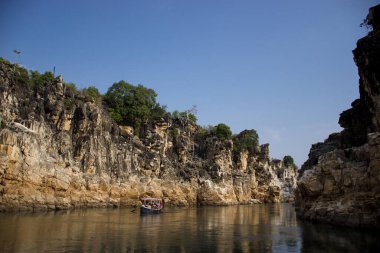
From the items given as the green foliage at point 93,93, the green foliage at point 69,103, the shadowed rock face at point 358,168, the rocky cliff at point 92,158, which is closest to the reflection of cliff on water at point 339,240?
the shadowed rock face at point 358,168

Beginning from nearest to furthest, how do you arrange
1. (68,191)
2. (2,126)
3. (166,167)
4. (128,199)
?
(2,126) → (68,191) → (128,199) → (166,167)

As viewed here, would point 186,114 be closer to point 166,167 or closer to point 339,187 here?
point 166,167

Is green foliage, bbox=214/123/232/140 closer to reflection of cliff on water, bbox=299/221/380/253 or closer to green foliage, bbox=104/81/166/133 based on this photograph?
green foliage, bbox=104/81/166/133

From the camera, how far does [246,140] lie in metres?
99.6

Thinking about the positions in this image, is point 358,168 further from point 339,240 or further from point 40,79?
point 40,79

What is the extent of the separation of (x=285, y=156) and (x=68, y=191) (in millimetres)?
113749

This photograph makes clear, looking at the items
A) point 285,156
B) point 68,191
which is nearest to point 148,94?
point 68,191

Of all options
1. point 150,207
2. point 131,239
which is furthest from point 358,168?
point 150,207

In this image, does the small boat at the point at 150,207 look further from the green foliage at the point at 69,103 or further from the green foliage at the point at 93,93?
the green foliage at the point at 93,93

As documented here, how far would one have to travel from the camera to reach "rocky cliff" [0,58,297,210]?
4303 centimetres

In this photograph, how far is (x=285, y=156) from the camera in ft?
482

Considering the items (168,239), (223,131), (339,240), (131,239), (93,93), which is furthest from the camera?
(223,131)

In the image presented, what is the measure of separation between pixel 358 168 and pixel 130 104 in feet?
177

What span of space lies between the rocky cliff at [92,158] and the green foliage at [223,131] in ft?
8.66
